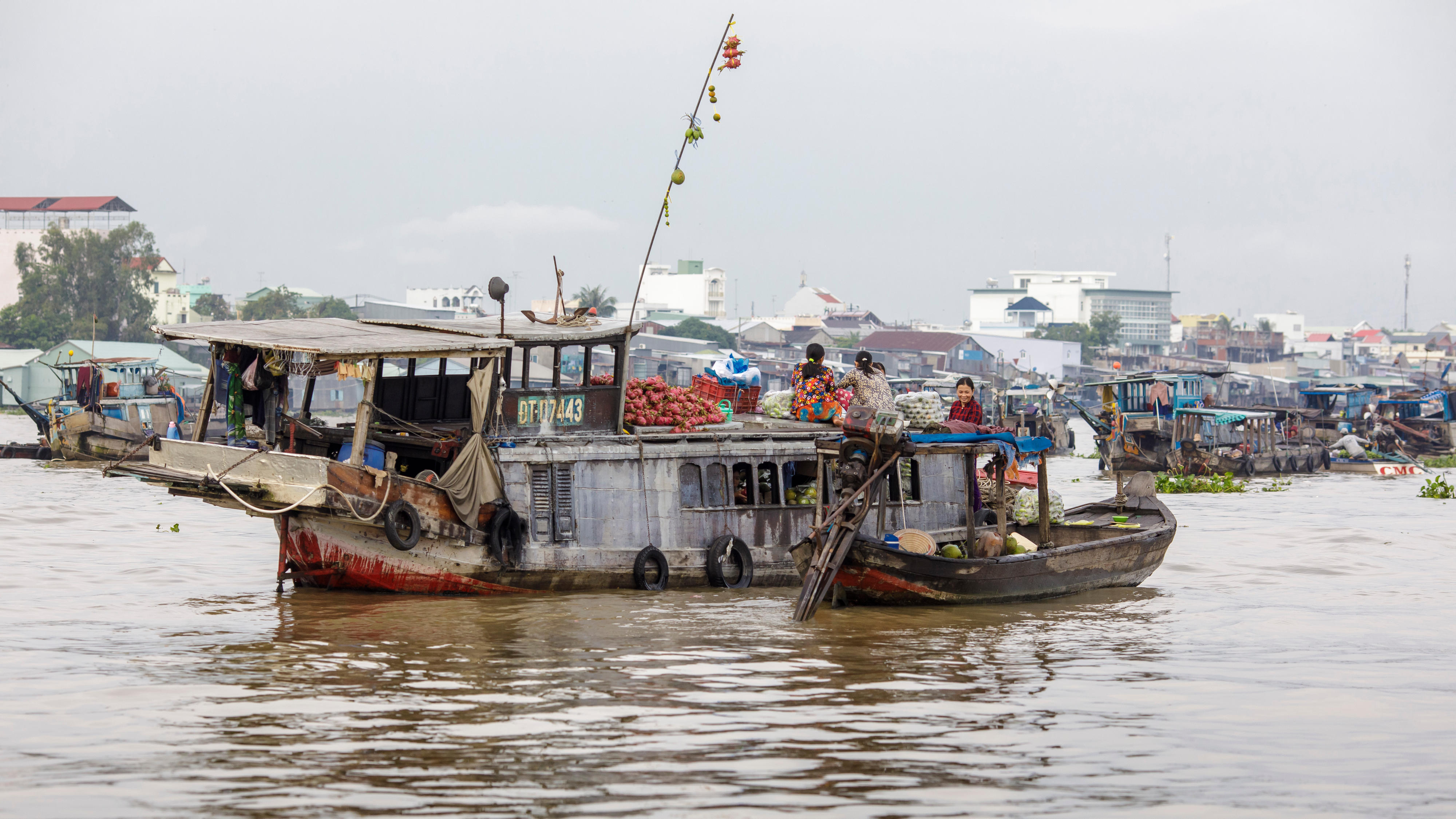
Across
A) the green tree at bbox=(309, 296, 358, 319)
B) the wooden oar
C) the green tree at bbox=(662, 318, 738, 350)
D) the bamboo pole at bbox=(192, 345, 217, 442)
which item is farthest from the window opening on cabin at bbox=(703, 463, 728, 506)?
the green tree at bbox=(662, 318, 738, 350)

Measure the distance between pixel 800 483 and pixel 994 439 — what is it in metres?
2.27

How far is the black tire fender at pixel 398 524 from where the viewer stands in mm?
10594

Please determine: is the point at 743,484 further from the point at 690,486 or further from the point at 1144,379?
the point at 1144,379

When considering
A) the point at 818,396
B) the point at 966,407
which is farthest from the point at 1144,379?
the point at 818,396

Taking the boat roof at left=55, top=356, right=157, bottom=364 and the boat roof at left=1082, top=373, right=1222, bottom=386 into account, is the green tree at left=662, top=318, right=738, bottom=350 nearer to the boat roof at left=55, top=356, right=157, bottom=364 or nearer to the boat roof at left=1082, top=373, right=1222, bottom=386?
the boat roof at left=1082, top=373, right=1222, bottom=386

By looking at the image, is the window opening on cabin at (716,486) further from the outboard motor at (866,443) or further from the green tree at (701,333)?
the green tree at (701,333)

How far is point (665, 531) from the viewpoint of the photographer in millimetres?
12133

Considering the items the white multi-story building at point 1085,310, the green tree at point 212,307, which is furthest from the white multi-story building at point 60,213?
the white multi-story building at point 1085,310

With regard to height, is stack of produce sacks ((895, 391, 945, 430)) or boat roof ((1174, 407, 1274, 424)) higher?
stack of produce sacks ((895, 391, 945, 430))

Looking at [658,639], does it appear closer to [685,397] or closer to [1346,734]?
[685,397]

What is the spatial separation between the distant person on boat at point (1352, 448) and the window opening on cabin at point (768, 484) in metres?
28.2

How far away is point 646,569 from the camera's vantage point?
39.1 ft

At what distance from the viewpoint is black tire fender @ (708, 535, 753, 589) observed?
39.8 ft

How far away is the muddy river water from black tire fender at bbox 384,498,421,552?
550mm
